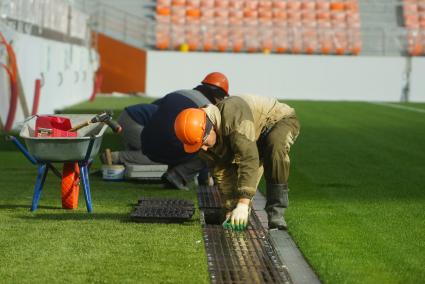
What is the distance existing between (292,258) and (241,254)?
38 centimetres

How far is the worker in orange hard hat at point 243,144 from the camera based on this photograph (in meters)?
7.44

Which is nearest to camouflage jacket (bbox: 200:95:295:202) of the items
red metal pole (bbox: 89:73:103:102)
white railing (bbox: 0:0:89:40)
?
white railing (bbox: 0:0:89:40)

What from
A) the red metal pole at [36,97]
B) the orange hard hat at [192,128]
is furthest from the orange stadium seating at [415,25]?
the orange hard hat at [192,128]

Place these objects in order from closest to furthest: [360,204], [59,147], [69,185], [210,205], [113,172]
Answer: [59,147], [69,185], [210,205], [360,204], [113,172]

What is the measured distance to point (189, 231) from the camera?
8164mm

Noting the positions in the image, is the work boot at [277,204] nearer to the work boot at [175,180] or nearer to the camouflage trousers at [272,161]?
the camouflage trousers at [272,161]

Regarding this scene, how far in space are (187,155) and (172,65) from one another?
27415mm

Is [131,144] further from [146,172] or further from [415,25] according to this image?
[415,25]

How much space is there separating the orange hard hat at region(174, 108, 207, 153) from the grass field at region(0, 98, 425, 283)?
2.31ft

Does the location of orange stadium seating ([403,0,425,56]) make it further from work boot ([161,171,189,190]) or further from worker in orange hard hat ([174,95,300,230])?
worker in orange hard hat ([174,95,300,230])

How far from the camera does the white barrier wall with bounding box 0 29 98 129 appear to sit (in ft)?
58.3

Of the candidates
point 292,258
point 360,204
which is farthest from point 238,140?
point 360,204

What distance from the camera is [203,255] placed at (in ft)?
23.3

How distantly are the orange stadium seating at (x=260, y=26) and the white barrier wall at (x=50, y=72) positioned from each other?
18.3 feet
